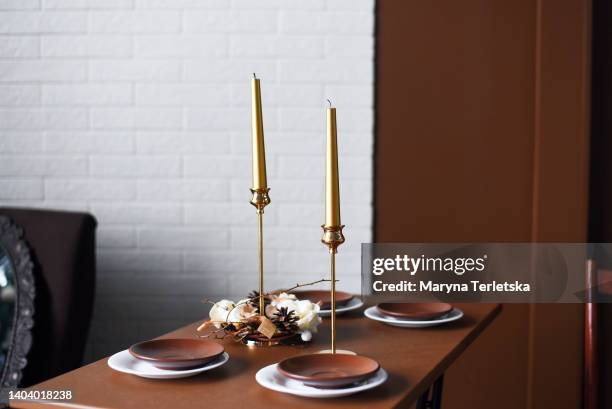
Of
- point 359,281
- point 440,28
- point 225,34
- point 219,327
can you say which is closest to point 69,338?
point 219,327

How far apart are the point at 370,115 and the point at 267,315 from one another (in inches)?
44.9

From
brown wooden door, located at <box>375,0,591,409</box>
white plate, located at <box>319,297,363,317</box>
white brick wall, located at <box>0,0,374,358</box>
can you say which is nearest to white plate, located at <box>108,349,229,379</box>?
white plate, located at <box>319,297,363,317</box>

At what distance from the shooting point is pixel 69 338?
2.07 metres

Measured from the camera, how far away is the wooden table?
1105mm

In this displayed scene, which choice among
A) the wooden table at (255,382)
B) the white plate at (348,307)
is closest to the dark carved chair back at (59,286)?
the wooden table at (255,382)

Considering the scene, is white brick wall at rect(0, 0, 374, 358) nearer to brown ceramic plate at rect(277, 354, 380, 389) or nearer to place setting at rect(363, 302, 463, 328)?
place setting at rect(363, 302, 463, 328)

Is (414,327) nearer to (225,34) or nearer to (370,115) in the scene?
(370,115)

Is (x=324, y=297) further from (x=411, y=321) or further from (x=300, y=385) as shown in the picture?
(x=300, y=385)

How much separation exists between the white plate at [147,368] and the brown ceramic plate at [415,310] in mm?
486

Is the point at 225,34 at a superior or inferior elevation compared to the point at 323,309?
superior

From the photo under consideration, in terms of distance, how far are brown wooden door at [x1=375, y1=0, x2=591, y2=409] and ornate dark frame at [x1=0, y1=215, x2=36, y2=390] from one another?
1116mm

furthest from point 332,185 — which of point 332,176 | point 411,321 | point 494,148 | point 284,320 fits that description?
point 494,148

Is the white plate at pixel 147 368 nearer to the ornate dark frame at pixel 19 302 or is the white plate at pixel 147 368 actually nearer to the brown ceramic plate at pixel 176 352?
the brown ceramic plate at pixel 176 352

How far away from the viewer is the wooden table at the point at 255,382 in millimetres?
1105
